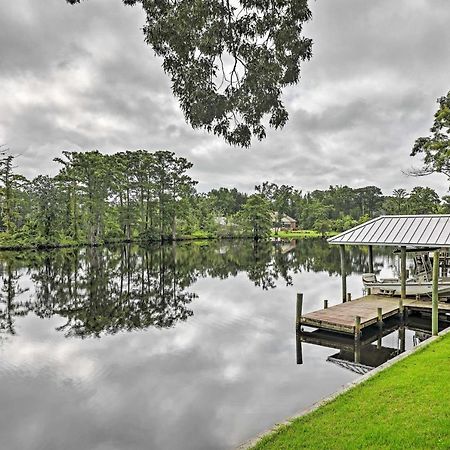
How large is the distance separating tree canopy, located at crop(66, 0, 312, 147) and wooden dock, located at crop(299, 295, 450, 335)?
8.26 metres

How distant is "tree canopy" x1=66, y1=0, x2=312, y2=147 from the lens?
5820 millimetres

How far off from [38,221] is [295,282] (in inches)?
1337

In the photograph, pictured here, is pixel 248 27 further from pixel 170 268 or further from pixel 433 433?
pixel 170 268

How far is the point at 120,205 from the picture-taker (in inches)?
2181

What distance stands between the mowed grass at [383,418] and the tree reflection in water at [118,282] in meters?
9.33

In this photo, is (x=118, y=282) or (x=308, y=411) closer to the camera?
(x=308, y=411)

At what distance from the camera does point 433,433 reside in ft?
15.5

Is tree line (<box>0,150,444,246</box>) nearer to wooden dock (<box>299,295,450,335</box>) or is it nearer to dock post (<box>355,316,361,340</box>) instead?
wooden dock (<box>299,295,450,335</box>)

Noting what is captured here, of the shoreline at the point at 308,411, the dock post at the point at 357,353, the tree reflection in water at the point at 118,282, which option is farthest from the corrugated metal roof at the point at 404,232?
Result: the tree reflection in water at the point at 118,282

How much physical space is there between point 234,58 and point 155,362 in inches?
327

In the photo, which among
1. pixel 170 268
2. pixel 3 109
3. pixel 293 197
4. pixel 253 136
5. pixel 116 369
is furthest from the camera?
pixel 293 197

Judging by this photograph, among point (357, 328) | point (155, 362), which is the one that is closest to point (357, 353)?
point (357, 328)

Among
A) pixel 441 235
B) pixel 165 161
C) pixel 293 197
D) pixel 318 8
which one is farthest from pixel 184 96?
pixel 293 197

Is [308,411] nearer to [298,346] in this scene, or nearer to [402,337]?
[298,346]
